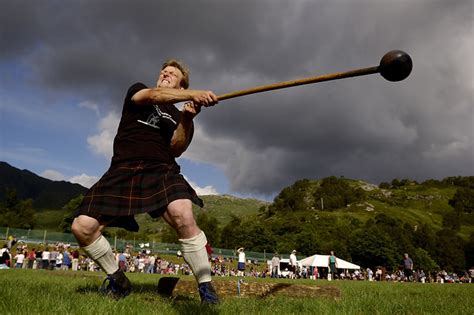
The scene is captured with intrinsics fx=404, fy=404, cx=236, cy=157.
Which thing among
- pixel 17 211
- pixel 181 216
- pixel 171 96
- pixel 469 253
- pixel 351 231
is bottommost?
pixel 181 216

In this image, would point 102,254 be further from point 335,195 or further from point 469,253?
point 335,195

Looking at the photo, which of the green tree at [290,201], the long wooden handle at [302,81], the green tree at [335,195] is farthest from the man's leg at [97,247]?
the green tree at [335,195]

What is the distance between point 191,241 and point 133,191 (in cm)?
78

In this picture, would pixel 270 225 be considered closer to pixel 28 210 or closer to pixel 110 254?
pixel 28 210

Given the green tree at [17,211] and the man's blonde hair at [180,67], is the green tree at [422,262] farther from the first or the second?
the man's blonde hair at [180,67]

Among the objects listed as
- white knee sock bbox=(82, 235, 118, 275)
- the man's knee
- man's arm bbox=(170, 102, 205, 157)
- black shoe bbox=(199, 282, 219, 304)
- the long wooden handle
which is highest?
the long wooden handle

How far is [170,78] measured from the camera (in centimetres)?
437

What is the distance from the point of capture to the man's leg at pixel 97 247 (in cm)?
404

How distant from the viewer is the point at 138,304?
10.5 feet

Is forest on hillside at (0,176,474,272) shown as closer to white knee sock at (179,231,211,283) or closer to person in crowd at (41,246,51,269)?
person in crowd at (41,246,51,269)

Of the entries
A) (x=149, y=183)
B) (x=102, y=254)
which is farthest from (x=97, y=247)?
(x=149, y=183)

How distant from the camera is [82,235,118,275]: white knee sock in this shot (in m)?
4.22

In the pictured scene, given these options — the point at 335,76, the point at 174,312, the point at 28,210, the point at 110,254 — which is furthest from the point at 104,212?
the point at 28,210

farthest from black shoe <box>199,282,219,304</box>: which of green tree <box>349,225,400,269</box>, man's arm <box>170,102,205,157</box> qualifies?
green tree <box>349,225,400,269</box>
